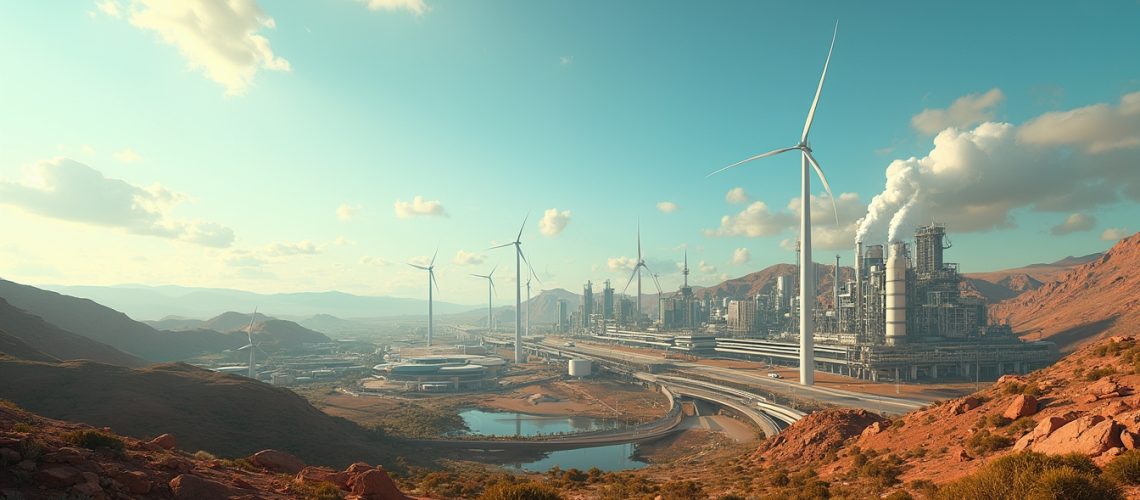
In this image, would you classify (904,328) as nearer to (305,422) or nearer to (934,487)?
Result: (934,487)

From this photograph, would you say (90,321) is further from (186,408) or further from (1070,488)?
(1070,488)

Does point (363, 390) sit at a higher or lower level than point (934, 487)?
lower

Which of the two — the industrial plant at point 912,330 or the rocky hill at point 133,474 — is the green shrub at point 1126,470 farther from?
the industrial plant at point 912,330

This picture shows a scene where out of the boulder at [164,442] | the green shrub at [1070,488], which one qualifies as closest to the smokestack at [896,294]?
the green shrub at [1070,488]

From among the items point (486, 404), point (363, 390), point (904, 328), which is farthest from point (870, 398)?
point (363, 390)

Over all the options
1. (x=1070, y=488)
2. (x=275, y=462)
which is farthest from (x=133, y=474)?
(x=1070, y=488)

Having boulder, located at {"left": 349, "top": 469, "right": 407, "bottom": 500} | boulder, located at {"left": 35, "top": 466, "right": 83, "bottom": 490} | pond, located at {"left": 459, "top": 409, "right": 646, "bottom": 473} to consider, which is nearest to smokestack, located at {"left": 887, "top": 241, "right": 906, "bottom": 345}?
pond, located at {"left": 459, "top": 409, "right": 646, "bottom": 473}
